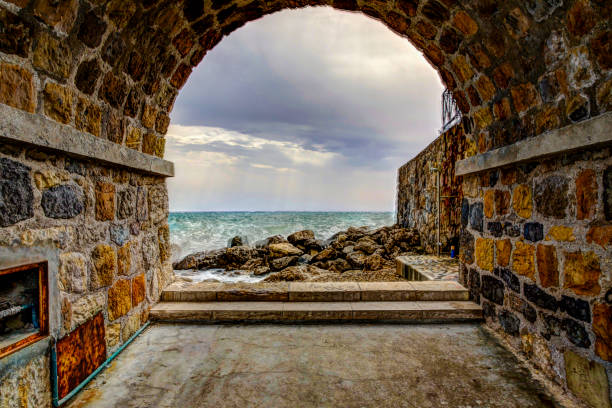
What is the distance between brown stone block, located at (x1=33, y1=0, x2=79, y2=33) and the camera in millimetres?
1637

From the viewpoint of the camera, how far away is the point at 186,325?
10.1 feet

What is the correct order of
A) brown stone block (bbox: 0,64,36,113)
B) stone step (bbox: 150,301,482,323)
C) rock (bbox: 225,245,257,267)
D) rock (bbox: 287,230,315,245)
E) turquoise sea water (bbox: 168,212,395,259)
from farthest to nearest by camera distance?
turquoise sea water (bbox: 168,212,395,259) → rock (bbox: 287,230,315,245) → rock (bbox: 225,245,257,267) → stone step (bbox: 150,301,482,323) → brown stone block (bbox: 0,64,36,113)

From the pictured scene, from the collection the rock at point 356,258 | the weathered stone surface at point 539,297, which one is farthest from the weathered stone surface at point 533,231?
the rock at point 356,258

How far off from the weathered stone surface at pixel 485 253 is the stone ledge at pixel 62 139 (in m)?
3.25

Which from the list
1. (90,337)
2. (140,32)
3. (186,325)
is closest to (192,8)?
(140,32)

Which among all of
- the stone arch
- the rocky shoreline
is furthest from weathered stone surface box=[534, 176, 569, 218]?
the rocky shoreline

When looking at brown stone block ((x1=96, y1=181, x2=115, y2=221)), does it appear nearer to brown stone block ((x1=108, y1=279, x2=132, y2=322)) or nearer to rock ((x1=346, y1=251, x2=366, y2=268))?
brown stone block ((x1=108, y1=279, x2=132, y2=322))

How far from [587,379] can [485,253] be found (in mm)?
1317

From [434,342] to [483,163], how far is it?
1.67 metres

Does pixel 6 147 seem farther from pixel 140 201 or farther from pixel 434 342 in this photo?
pixel 434 342

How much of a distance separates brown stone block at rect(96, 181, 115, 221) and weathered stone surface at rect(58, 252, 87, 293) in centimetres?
35

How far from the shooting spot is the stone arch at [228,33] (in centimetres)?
177

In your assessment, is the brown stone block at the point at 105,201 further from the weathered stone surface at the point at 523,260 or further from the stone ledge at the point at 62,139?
the weathered stone surface at the point at 523,260

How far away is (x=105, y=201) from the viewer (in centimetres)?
247
